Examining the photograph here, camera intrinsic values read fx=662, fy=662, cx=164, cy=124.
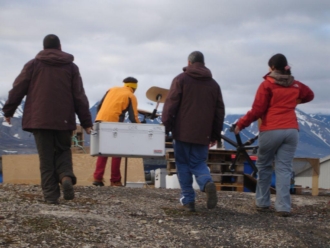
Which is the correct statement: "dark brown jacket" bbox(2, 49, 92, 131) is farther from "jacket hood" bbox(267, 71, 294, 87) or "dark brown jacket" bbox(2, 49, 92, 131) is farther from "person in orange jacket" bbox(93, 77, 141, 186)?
"person in orange jacket" bbox(93, 77, 141, 186)

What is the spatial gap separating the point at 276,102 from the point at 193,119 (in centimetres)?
103

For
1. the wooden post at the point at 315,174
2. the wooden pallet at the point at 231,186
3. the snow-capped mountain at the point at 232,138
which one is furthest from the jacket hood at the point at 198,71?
the snow-capped mountain at the point at 232,138

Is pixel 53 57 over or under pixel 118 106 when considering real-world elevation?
over

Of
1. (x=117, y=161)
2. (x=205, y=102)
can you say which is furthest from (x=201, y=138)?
(x=117, y=161)

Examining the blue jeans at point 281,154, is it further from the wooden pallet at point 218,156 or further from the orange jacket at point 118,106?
the wooden pallet at point 218,156

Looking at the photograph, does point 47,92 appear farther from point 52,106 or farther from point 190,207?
point 190,207

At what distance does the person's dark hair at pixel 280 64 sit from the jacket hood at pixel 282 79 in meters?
0.07

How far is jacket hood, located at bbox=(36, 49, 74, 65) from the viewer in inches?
297

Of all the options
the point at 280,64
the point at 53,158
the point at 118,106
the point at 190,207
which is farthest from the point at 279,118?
the point at 118,106

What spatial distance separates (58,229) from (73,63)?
2400mm

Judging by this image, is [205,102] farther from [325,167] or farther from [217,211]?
[325,167]

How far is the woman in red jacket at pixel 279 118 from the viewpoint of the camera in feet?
25.8

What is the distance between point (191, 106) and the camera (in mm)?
7684

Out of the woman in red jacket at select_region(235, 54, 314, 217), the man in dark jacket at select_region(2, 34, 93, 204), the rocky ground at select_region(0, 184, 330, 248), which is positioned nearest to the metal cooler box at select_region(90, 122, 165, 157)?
the rocky ground at select_region(0, 184, 330, 248)
